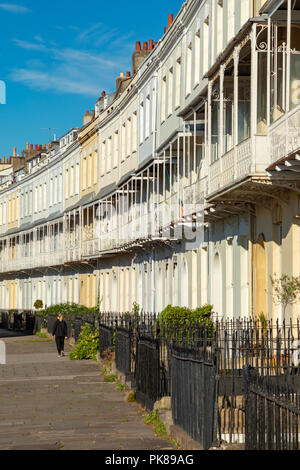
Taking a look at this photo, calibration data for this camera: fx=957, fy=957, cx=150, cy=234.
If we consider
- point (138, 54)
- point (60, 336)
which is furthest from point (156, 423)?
point (138, 54)

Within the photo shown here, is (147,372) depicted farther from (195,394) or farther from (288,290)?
(288,290)

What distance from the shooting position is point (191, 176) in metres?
28.5

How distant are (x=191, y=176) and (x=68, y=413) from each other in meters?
14.6

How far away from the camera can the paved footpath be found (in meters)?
11.9

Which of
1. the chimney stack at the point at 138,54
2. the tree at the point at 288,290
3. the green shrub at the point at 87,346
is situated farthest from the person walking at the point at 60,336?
the chimney stack at the point at 138,54

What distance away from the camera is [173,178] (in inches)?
1249

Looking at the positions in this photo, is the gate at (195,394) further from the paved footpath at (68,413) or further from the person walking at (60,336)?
the person walking at (60,336)

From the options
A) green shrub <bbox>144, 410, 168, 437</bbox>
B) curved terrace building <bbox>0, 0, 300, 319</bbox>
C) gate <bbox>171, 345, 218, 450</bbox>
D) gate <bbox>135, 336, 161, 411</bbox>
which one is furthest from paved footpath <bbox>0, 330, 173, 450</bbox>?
curved terrace building <bbox>0, 0, 300, 319</bbox>

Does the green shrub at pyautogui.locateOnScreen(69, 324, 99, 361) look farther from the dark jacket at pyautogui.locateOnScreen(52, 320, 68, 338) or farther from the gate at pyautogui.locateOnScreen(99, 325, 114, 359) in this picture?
the dark jacket at pyautogui.locateOnScreen(52, 320, 68, 338)

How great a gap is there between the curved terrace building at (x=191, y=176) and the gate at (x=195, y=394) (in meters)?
5.06

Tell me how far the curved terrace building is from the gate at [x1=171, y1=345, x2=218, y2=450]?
5.06m

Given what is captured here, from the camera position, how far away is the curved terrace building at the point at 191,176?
1794 centimetres

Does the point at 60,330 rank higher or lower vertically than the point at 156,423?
higher
